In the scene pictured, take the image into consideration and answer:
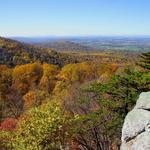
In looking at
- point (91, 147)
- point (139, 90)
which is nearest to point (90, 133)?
point (91, 147)

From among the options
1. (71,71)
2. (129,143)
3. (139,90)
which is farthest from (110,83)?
(71,71)

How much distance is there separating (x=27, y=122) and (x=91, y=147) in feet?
25.0

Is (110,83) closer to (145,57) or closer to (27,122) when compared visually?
(145,57)

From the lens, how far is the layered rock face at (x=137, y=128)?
21.8 m

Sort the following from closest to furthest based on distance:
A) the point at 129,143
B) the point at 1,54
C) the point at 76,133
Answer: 1. the point at 129,143
2. the point at 76,133
3. the point at 1,54

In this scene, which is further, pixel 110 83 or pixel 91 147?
pixel 91 147

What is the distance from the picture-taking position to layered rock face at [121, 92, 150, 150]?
71.5 feet

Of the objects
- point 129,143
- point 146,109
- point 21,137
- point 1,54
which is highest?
point 146,109

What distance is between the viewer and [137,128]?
22688 mm

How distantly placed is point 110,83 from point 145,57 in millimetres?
3839

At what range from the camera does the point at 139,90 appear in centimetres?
3091

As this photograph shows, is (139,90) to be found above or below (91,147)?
above

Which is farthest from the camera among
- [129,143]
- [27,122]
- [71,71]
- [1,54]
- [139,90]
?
[1,54]

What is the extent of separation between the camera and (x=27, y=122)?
33.2m
